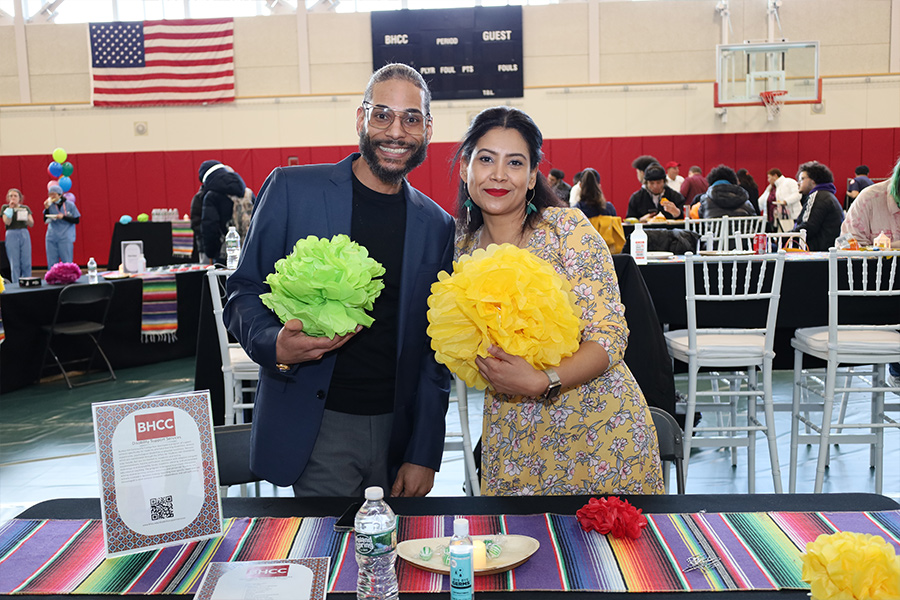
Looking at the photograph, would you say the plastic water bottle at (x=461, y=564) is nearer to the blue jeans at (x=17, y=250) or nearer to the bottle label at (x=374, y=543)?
the bottle label at (x=374, y=543)

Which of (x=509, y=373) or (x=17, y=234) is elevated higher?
(x=17, y=234)

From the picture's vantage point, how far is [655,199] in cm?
885

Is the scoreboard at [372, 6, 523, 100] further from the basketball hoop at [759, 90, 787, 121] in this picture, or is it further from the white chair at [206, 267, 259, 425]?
the white chair at [206, 267, 259, 425]

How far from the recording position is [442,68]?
13.8 meters

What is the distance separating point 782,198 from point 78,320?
9.53 metres

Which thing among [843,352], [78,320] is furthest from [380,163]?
[78,320]

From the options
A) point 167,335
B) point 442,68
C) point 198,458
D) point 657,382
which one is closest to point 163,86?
point 442,68

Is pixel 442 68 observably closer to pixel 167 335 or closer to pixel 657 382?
pixel 167 335

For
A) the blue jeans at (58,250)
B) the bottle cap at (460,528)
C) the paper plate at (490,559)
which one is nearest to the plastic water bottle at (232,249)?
the paper plate at (490,559)

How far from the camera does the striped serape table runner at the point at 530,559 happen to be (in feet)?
4.38

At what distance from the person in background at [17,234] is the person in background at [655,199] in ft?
29.9

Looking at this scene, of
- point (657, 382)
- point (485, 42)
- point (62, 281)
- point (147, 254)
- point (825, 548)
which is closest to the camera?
point (825, 548)

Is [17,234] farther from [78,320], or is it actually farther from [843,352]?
[843,352]

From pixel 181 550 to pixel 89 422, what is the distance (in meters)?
4.44
